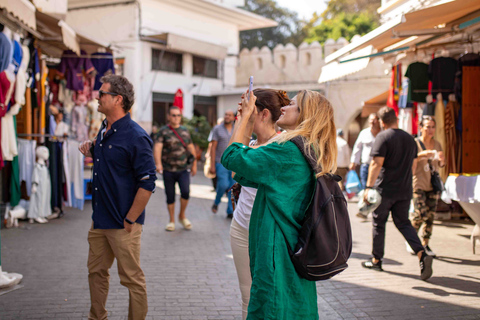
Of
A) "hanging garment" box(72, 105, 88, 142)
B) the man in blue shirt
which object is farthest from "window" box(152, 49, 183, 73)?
the man in blue shirt

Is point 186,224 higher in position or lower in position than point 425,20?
lower

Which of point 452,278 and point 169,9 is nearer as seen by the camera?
point 452,278

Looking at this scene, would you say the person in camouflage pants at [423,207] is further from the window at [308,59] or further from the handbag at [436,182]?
the window at [308,59]

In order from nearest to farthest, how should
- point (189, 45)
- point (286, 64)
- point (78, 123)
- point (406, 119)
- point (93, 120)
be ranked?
point (406, 119) < point (78, 123) < point (93, 120) < point (286, 64) < point (189, 45)

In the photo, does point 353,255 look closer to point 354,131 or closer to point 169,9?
point 354,131

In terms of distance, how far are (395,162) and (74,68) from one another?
→ 7443 millimetres

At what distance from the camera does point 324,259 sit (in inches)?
104

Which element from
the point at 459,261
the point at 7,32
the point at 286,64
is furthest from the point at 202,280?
the point at 286,64

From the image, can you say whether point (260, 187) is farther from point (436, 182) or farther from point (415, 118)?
point (415, 118)

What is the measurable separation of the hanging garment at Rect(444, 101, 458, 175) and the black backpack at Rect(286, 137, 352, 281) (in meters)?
6.34

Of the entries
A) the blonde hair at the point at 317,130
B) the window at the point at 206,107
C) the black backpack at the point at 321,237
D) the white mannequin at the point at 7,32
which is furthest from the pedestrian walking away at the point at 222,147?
the window at the point at 206,107

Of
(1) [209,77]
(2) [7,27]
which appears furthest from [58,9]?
(1) [209,77]

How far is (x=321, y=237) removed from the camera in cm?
264

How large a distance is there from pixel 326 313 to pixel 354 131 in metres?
18.5
